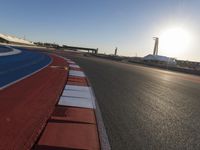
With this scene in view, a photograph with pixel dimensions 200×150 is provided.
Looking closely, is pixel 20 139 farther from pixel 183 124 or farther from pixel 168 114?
pixel 168 114

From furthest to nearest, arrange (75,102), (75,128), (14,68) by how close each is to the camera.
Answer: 1. (14,68)
2. (75,102)
3. (75,128)

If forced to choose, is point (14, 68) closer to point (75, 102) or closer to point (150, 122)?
point (75, 102)

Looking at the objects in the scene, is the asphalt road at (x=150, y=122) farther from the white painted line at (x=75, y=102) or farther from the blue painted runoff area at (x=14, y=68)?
the blue painted runoff area at (x=14, y=68)

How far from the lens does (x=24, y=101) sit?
817 cm

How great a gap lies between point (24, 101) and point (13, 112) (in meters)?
1.40

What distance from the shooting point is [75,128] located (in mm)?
5996

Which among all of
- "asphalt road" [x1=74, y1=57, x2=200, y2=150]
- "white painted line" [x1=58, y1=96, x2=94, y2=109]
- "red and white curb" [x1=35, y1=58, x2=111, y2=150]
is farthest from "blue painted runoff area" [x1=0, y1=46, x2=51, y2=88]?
"asphalt road" [x1=74, y1=57, x2=200, y2=150]

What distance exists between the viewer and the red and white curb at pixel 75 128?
4.95m

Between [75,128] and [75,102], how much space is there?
9.40 feet

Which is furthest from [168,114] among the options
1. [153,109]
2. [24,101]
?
[24,101]

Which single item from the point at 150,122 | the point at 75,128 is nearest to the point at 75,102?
the point at 150,122

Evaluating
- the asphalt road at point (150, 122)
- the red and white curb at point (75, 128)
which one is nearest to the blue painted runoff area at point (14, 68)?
the red and white curb at point (75, 128)

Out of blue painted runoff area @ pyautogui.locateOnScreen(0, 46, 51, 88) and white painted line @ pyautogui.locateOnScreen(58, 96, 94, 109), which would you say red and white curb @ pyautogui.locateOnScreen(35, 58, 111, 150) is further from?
blue painted runoff area @ pyautogui.locateOnScreen(0, 46, 51, 88)

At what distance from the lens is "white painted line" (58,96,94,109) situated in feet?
27.6
